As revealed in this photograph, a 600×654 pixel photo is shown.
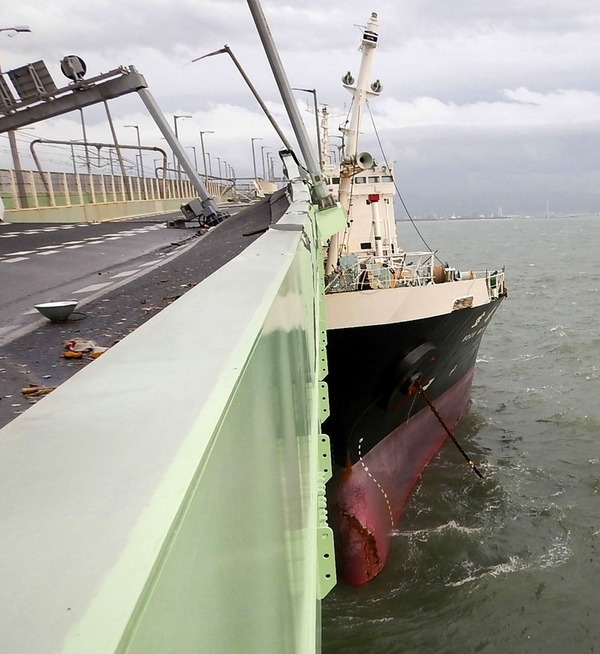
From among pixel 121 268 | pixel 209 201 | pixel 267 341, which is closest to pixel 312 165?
pixel 121 268

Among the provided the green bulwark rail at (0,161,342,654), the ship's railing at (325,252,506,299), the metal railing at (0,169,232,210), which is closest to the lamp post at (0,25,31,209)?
the metal railing at (0,169,232,210)

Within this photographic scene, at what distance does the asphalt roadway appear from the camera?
10.1ft

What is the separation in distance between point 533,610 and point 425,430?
5078 mm

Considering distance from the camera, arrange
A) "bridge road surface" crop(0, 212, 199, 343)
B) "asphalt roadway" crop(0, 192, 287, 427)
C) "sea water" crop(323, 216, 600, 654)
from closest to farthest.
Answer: "asphalt roadway" crop(0, 192, 287, 427) < "bridge road surface" crop(0, 212, 199, 343) < "sea water" crop(323, 216, 600, 654)

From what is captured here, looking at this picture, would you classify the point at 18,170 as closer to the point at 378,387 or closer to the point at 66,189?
the point at 66,189

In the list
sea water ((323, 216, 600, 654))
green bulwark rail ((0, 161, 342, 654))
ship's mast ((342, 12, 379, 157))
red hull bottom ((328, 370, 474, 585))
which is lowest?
sea water ((323, 216, 600, 654))

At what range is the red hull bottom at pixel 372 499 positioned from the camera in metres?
11.1

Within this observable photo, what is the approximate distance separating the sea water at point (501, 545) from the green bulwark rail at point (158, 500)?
29.1ft

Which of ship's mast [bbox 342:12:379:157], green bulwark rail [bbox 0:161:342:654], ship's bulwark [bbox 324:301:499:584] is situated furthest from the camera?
ship's mast [bbox 342:12:379:157]

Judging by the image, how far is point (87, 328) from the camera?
436 cm

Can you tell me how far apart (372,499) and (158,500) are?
11459mm

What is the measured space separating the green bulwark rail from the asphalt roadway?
0.47m

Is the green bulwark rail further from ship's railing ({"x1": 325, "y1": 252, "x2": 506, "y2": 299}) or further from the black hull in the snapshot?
Answer: ship's railing ({"x1": 325, "y1": 252, "x2": 506, "y2": 299})

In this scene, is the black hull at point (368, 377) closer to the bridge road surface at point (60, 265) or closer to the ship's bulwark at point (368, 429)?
the ship's bulwark at point (368, 429)
